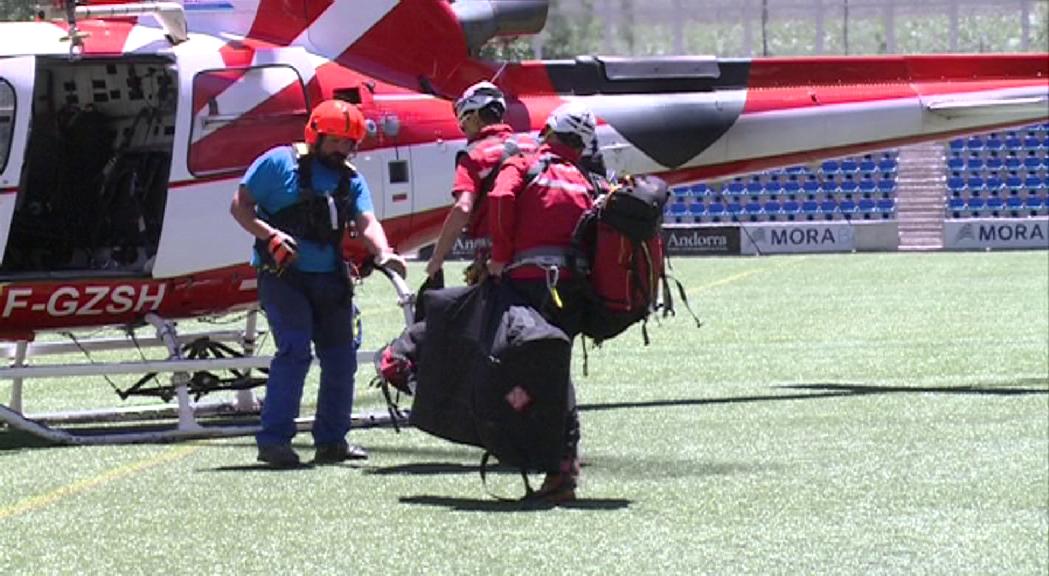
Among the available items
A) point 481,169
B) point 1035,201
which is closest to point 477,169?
point 481,169

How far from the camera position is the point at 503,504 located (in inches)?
360

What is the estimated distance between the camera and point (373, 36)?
12938 millimetres

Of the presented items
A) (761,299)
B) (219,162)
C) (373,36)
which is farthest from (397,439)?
(761,299)

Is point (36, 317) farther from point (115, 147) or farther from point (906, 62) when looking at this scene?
point (906, 62)

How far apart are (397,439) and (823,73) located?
4.80m

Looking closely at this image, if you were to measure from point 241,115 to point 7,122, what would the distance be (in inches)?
49.9

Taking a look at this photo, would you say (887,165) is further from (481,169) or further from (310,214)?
(481,169)

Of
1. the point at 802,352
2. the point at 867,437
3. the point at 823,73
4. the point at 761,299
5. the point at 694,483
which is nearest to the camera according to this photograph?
the point at 694,483

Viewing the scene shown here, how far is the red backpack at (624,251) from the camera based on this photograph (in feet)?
29.6

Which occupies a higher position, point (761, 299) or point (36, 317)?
point (36, 317)

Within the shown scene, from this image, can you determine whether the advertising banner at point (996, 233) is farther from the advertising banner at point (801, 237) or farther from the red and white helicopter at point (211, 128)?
the red and white helicopter at point (211, 128)

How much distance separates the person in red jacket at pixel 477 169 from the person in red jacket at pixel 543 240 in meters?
0.17

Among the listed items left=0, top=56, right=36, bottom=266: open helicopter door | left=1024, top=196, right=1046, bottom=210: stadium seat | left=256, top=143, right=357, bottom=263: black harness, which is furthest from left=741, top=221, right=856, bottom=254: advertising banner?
left=256, top=143, right=357, bottom=263: black harness

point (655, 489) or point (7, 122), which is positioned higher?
point (7, 122)
